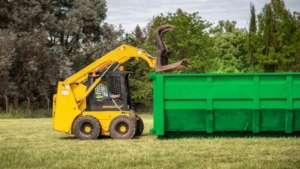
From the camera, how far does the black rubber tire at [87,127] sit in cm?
1600

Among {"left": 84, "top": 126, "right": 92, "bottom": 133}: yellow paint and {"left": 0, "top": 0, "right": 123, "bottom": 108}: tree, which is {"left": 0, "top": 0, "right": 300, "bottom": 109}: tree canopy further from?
{"left": 84, "top": 126, "right": 92, "bottom": 133}: yellow paint

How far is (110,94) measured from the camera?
1656 centimetres

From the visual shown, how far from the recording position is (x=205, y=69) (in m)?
49.1

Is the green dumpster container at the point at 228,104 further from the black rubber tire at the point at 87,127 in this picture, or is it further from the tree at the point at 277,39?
the tree at the point at 277,39

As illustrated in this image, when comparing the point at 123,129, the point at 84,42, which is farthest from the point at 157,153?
the point at 84,42

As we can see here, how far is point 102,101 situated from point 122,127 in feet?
3.30

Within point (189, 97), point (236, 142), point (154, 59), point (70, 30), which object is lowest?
point (236, 142)

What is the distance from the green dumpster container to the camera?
593 inches

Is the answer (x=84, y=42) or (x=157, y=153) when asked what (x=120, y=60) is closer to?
(x=157, y=153)

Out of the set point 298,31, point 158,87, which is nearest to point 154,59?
point 158,87

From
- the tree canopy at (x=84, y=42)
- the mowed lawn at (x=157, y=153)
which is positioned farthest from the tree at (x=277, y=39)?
the mowed lawn at (x=157, y=153)

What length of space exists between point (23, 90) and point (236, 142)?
97.9 feet

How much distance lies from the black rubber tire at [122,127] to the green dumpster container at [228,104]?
843mm

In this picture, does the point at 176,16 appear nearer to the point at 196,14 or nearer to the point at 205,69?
the point at 196,14
